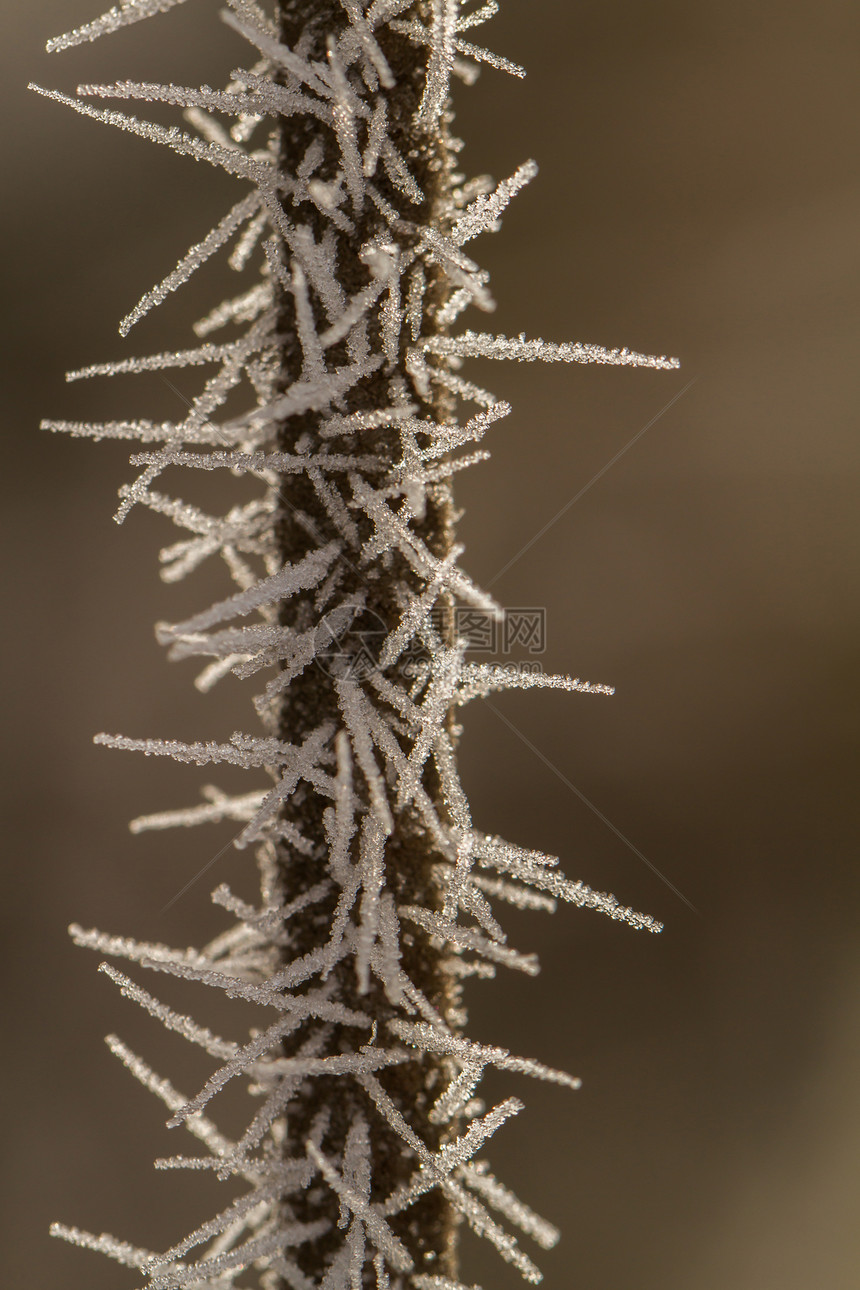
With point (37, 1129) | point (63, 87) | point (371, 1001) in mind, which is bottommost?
point (37, 1129)

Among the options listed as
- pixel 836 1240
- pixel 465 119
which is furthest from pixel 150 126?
pixel 836 1240

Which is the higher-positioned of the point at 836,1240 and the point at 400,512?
the point at 400,512

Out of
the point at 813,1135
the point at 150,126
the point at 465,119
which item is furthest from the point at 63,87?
the point at 813,1135

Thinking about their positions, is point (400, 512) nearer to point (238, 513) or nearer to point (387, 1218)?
point (238, 513)

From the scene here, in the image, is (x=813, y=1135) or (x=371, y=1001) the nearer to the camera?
(x=371, y=1001)

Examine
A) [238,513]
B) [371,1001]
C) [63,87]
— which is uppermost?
[63,87]

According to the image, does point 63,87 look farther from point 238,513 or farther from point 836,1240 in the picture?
point 836,1240
